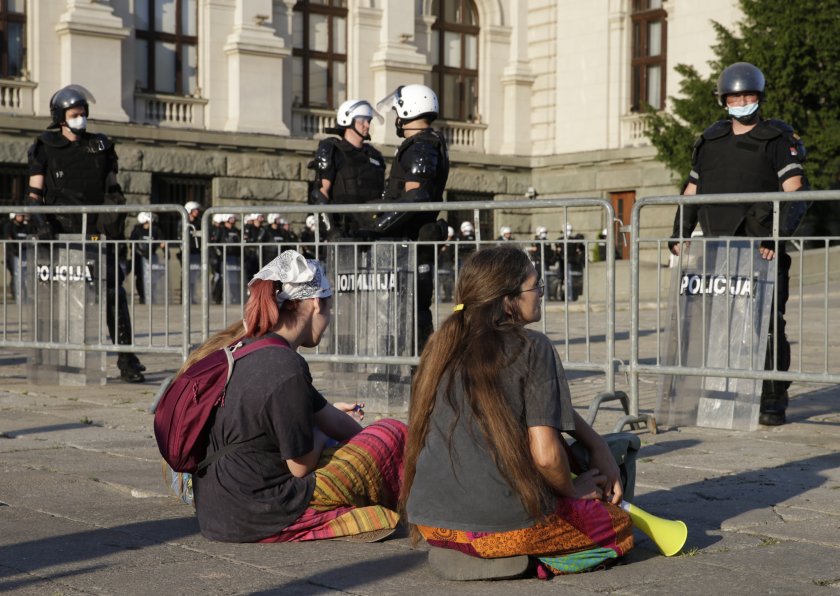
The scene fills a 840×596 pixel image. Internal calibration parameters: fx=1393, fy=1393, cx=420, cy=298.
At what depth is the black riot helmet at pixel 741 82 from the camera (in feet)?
24.7

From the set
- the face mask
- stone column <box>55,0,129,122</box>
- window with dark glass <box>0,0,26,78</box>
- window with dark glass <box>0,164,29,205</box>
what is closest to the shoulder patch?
the face mask

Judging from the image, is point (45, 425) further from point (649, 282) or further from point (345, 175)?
point (649, 282)

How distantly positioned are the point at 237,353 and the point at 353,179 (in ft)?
17.1

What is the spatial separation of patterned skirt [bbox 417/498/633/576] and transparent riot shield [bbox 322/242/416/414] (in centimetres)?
381

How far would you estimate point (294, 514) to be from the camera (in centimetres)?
454

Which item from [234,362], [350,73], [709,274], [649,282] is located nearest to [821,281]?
[709,274]

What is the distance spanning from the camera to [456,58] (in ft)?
109

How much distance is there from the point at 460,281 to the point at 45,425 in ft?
13.7

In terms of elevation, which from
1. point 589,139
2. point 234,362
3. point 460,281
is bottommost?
point 234,362

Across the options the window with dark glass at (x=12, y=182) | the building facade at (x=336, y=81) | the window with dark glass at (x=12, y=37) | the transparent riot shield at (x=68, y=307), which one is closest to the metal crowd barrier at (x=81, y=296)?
the transparent riot shield at (x=68, y=307)

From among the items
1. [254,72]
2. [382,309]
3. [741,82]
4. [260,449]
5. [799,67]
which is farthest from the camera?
[254,72]

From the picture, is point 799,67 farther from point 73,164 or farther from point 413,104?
point 413,104

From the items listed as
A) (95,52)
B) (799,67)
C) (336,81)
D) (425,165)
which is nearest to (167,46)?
(95,52)

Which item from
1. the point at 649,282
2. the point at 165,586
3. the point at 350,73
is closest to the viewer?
→ the point at 165,586
